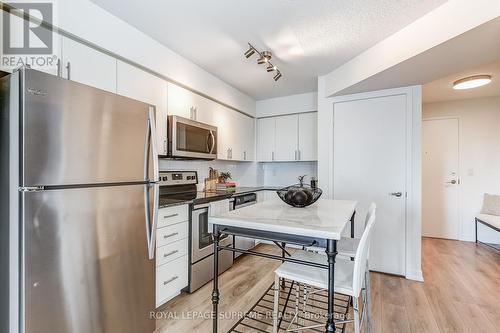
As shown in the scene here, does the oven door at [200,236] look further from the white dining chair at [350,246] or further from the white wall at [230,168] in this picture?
the white dining chair at [350,246]

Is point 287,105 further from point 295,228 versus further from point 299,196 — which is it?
point 295,228

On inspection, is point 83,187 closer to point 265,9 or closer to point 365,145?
point 265,9

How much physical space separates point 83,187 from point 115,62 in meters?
1.16

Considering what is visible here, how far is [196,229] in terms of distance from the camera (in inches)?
96.0

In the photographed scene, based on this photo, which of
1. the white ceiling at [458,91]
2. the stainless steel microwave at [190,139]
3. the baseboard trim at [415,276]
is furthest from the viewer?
the white ceiling at [458,91]

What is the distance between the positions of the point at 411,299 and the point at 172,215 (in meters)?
2.36

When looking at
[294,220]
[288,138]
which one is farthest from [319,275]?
[288,138]

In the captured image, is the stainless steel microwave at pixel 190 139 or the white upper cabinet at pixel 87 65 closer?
the white upper cabinet at pixel 87 65

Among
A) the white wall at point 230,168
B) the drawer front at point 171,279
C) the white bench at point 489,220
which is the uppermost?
the white wall at point 230,168

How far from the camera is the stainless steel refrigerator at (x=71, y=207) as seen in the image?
114cm

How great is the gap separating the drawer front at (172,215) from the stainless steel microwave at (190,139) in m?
0.58

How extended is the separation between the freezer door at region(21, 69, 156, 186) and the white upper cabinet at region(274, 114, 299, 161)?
283cm
